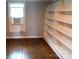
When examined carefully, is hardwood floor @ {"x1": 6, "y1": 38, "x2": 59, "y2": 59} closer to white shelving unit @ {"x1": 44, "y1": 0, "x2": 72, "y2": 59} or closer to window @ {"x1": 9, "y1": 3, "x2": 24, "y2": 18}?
white shelving unit @ {"x1": 44, "y1": 0, "x2": 72, "y2": 59}

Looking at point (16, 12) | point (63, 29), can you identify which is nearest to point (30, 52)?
point (63, 29)

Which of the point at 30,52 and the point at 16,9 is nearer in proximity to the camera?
the point at 30,52

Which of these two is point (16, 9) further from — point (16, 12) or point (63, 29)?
point (63, 29)

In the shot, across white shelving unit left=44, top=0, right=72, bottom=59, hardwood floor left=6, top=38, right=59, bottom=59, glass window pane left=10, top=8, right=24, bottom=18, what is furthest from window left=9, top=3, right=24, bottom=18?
white shelving unit left=44, top=0, right=72, bottom=59

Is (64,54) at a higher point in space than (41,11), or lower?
lower

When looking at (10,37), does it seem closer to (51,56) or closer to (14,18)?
(14,18)

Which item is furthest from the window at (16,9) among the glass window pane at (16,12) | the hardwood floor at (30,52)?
the hardwood floor at (30,52)

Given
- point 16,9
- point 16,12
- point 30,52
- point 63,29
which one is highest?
point 16,9

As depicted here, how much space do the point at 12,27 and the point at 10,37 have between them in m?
0.52

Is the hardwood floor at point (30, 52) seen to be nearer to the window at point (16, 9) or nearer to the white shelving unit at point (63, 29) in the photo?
the white shelving unit at point (63, 29)

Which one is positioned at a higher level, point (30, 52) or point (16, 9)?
point (16, 9)
